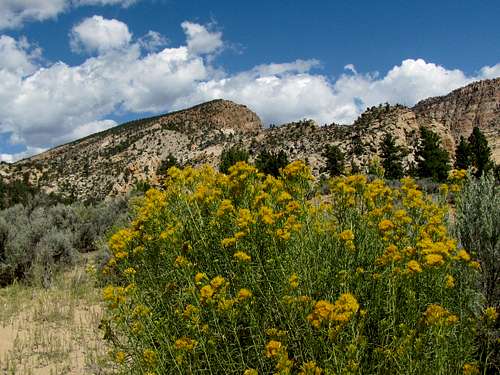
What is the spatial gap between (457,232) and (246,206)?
2.20 meters

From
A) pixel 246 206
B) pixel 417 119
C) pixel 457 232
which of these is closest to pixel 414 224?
pixel 457 232

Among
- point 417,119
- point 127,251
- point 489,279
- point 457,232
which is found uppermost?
point 417,119

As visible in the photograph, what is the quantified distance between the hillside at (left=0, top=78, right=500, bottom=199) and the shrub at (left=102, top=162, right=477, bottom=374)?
25791 mm

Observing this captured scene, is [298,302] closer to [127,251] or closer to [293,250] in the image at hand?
[293,250]

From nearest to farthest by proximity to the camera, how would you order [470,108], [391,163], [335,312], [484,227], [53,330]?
[335,312], [484,227], [53,330], [391,163], [470,108]

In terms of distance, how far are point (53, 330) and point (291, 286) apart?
4.33 m

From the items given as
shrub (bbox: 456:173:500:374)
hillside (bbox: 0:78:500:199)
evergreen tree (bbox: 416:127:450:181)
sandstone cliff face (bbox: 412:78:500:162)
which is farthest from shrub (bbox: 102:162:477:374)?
sandstone cliff face (bbox: 412:78:500:162)

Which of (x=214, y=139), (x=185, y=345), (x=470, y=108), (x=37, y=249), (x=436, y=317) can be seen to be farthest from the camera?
(x=470, y=108)

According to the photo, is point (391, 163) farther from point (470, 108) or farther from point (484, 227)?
point (470, 108)

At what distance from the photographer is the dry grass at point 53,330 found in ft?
16.2

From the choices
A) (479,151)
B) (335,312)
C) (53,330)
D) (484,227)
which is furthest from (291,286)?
(479,151)

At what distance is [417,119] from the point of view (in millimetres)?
46844

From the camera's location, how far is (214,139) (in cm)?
6512

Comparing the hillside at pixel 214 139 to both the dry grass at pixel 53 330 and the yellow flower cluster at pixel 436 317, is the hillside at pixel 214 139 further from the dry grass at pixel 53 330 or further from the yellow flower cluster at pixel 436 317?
the yellow flower cluster at pixel 436 317
